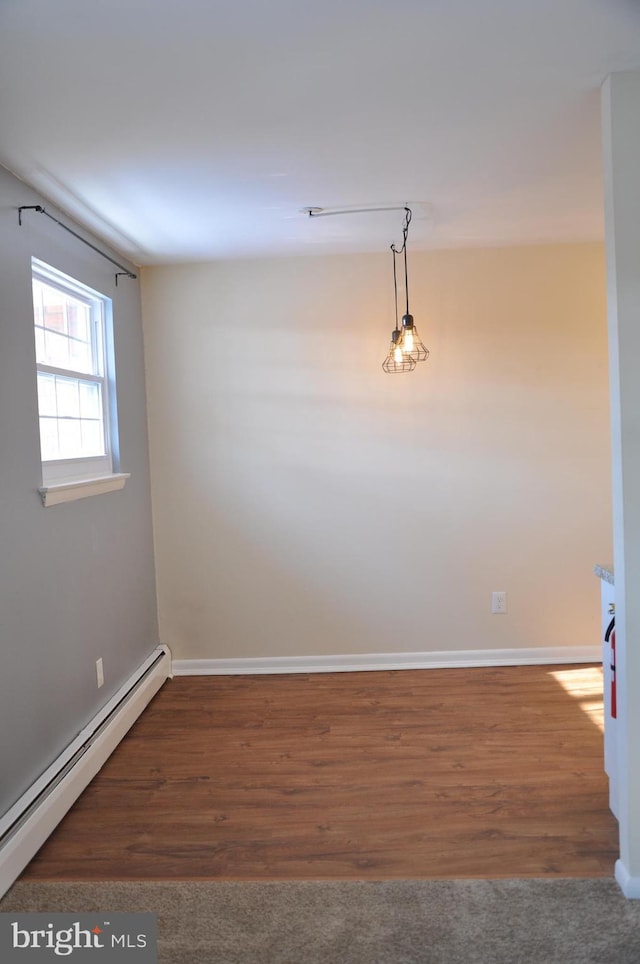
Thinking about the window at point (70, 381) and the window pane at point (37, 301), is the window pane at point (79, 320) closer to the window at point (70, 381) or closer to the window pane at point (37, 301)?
the window at point (70, 381)

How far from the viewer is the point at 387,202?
3094 mm

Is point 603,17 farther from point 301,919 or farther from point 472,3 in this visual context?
point 301,919

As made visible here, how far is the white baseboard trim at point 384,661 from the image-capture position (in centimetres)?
409

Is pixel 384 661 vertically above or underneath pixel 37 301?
underneath

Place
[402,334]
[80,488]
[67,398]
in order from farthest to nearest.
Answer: [402,334]
[67,398]
[80,488]

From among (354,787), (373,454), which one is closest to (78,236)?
(373,454)

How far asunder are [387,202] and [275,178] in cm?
59

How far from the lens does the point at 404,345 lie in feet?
11.3

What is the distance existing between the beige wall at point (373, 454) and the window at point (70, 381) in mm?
615

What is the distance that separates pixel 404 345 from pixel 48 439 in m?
1.68

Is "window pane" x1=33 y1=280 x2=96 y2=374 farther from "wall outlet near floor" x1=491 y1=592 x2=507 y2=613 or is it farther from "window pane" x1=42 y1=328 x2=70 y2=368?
"wall outlet near floor" x1=491 y1=592 x2=507 y2=613

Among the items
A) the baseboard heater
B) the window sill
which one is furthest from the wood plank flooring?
the window sill

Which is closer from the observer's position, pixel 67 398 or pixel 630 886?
pixel 630 886

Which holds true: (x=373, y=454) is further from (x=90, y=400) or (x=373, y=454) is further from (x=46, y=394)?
(x=46, y=394)
